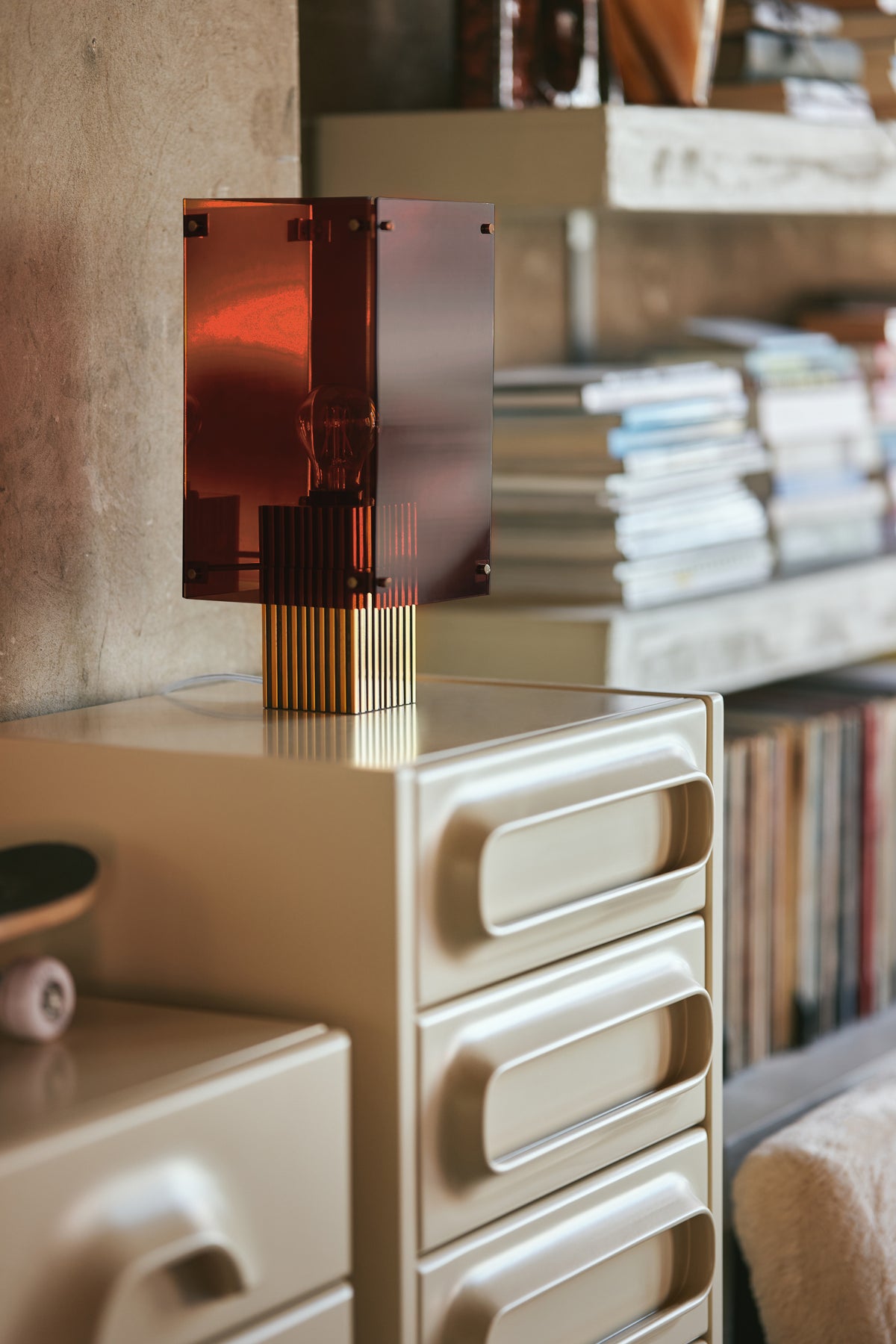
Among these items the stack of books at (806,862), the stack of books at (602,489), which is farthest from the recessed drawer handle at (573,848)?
the stack of books at (806,862)

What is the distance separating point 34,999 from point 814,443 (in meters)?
1.32

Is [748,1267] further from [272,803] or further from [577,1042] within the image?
[272,803]

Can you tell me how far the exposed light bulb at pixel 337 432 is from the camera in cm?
110

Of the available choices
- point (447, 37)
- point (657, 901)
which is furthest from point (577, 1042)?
point (447, 37)

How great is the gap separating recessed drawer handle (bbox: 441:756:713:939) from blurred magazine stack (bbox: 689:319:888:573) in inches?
33.3

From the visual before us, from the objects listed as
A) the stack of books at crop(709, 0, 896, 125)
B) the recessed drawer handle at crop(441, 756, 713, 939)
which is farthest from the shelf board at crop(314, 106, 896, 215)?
the recessed drawer handle at crop(441, 756, 713, 939)

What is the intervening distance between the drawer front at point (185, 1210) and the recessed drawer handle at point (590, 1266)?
0.11 m

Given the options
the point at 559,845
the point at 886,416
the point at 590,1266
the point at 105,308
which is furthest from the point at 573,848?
the point at 886,416

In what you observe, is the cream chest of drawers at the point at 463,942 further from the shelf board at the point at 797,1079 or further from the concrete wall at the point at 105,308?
the shelf board at the point at 797,1079

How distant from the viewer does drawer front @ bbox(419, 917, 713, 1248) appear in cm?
100

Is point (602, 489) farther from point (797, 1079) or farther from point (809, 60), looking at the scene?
point (797, 1079)

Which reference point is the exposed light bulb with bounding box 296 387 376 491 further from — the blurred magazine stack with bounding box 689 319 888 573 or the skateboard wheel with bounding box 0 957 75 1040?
the blurred magazine stack with bounding box 689 319 888 573

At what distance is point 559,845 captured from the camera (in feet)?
3.47

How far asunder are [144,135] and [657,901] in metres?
0.65
